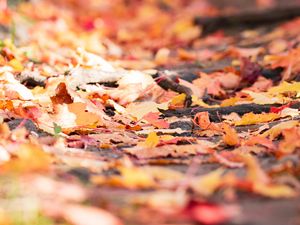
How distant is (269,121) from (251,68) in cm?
98

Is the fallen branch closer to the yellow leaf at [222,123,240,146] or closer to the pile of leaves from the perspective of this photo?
the pile of leaves

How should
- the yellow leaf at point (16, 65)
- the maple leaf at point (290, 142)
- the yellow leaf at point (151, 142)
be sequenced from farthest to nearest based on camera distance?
the yellow leaf at point (16, 65) → the yellow leaf at point (151, 142) → the maple leaf at point (290, 142)

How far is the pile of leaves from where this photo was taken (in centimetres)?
145

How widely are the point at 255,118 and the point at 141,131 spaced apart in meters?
0.52

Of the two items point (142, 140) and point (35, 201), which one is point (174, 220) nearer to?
point (35, 201)

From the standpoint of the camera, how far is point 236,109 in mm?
2896

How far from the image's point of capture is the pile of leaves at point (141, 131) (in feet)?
4.75

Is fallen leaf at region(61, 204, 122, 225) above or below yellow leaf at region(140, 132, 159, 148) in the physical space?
below

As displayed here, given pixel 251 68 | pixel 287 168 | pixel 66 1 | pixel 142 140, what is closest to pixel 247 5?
pixel 66 1

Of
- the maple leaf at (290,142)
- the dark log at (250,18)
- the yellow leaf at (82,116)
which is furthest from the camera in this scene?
the dark log at (250,18)

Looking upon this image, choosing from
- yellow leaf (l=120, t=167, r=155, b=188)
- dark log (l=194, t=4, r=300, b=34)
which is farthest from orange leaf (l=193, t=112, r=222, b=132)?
dark log (l=194, t=4, r=300, b=34)

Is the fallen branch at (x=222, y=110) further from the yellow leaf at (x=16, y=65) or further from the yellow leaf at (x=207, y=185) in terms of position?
the yellow leaf at (x=207, y=185)

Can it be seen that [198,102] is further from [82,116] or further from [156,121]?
[82,116]

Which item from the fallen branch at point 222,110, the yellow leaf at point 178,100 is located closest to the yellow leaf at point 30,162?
the fallen branch at point 222,110
